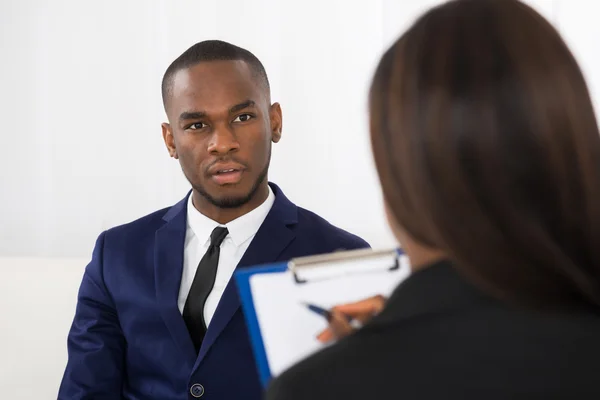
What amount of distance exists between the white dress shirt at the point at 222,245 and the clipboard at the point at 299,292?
0.51 meters

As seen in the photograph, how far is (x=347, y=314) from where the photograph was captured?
85 cm

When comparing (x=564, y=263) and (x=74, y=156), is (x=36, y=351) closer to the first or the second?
(x=74, y=156)

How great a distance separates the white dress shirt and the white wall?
20.8 inches

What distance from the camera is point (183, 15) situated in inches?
87.7

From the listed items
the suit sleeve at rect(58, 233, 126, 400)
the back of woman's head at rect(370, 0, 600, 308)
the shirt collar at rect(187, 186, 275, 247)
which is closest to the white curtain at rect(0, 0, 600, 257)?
the shirt collar at rect(187, 186, 275, 247)

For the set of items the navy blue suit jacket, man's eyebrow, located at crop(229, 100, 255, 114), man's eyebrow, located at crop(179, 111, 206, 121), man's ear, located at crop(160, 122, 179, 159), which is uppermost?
man's eyebrow, located at crop(229, 100, 255, 114)

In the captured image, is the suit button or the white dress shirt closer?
the suit button

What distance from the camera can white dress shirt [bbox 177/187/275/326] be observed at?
1.38 m

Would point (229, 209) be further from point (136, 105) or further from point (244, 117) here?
point (136, 105)

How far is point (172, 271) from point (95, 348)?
0.69ft

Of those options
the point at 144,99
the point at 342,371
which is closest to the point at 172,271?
the point at 342,371

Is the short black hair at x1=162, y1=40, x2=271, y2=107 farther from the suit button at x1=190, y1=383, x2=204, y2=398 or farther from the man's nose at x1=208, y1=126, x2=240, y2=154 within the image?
the suit button at x1=190, y1=383, x2=204, y2=398

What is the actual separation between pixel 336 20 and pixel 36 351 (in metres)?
1.17

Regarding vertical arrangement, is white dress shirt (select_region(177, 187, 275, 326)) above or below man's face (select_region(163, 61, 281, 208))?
below
